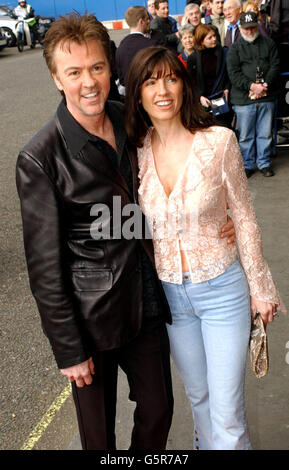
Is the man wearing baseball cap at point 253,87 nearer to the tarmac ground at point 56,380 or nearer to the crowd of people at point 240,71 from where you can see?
the crowd of people at point 240,71

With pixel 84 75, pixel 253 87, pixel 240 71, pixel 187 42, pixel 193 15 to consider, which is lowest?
pixel 253 87

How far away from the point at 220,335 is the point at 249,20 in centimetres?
514

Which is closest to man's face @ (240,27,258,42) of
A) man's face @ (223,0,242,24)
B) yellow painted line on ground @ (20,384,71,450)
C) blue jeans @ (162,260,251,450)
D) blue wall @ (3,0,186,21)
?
man's face @ (223,0,242,24)

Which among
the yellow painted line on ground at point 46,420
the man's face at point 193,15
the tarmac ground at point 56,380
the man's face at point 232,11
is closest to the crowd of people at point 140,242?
the tarmac ground at point 56,380

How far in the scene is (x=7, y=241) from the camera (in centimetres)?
564

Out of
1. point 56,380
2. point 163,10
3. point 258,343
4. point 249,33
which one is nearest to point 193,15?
point 163,10

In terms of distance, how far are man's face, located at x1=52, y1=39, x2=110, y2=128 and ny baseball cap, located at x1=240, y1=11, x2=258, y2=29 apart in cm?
488

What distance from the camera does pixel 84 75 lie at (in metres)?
1.91

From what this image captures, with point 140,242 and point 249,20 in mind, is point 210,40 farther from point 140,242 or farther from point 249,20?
point 140,242

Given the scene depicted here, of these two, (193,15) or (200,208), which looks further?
(193,15)

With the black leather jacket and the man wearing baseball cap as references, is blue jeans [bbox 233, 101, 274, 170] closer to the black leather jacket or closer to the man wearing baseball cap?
the man wearing baseball cap

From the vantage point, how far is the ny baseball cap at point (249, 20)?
6.29m
